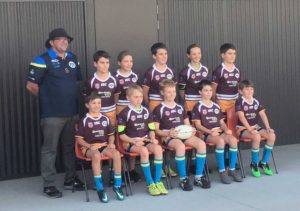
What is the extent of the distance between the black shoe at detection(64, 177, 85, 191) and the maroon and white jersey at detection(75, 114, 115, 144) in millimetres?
614

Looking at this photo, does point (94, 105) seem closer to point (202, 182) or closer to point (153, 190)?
point (153, 190)

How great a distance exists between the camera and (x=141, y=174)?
7.26 m

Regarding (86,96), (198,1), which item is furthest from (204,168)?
(198,1)

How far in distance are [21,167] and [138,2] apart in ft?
9.16

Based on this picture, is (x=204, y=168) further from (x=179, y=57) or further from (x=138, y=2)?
(x=138, y=2)

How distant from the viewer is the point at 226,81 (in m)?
7.28

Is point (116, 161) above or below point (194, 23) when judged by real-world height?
below

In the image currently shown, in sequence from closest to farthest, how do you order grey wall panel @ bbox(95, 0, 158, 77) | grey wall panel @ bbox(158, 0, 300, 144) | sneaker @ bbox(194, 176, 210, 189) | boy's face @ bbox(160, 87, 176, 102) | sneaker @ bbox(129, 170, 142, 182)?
sneaker @ bbox(194, 176, 210, 189)
boy's face @ bbox(160, 87, 176, 102)
sneaker @ bbox(129, 170, 142, 182)
grey wall panel @ bbox(95, 0, 158, 77)
grey wall panel @ bbox(158, 0, 300, 144)

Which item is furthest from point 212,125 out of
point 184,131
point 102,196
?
point 102,196

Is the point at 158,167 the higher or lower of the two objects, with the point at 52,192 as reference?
higher

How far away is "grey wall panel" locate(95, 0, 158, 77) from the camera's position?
24.7 ft

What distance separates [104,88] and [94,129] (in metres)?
0.61

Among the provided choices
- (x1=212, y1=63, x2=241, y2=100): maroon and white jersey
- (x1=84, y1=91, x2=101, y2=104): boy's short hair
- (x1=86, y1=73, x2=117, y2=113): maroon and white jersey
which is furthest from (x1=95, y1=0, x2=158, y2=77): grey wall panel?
(x1=84, y1=91, x2=101, y2=104): boy's short hair

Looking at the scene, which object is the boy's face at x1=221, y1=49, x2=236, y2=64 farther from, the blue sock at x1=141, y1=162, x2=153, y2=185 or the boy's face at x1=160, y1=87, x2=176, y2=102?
the blue sock at x1=141, y1=162, x2=153, y2=185
